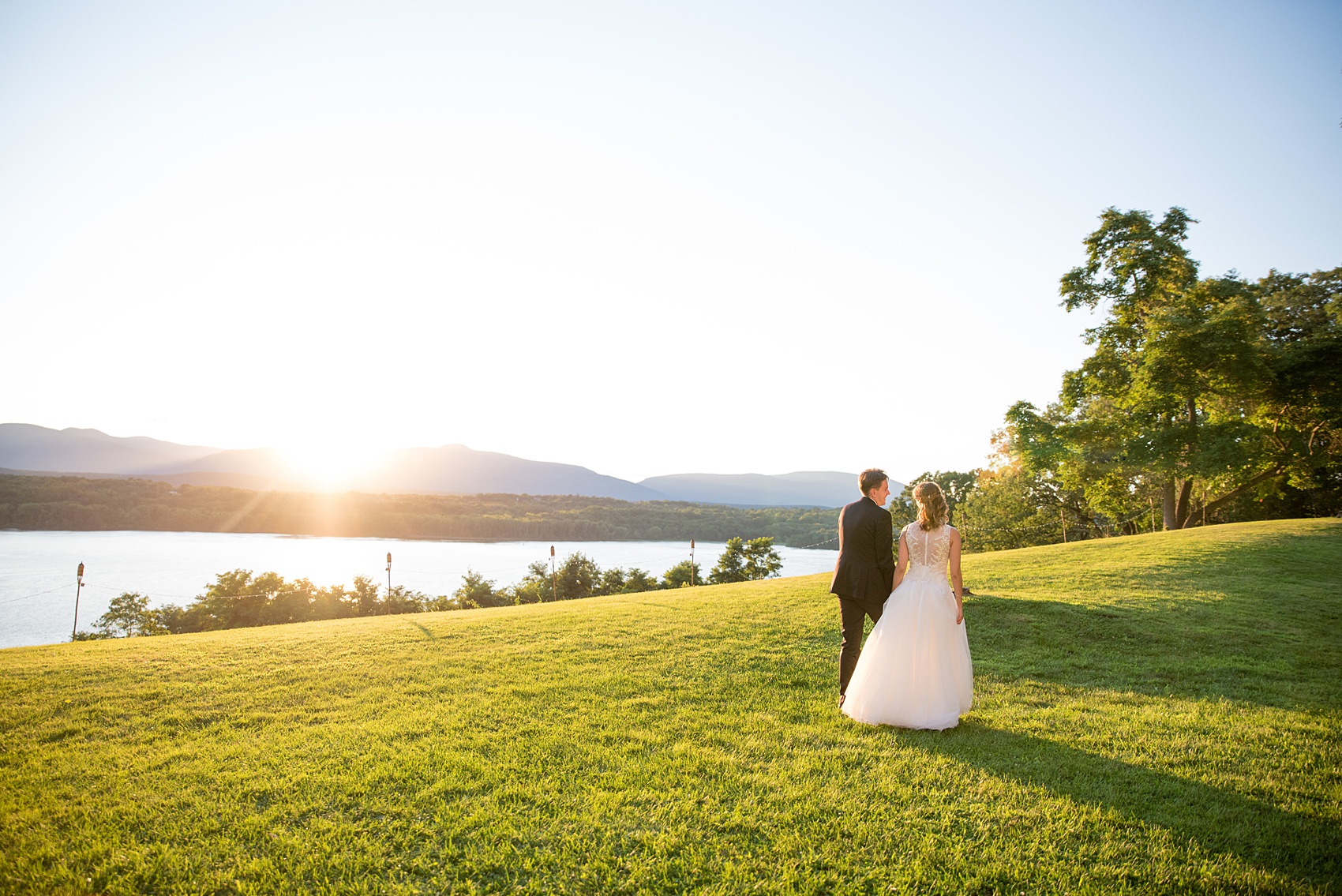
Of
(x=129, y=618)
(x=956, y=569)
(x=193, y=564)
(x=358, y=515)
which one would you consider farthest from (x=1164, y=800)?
(x=358, y=515)

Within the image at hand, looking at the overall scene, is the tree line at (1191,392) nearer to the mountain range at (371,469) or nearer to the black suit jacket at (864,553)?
the black suit jacket at (864,553)

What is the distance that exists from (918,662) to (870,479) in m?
1.86

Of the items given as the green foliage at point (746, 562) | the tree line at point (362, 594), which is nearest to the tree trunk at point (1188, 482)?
the tree line at point (362, 594)

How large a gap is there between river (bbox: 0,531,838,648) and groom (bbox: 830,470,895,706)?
26453 millimetres

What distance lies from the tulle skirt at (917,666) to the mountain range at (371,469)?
121267mm

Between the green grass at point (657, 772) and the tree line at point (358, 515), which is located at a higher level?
the green grass at point (657, 772)

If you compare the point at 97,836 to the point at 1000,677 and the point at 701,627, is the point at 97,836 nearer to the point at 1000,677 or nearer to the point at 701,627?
the point at 701,627

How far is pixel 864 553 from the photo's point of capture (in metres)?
6.06

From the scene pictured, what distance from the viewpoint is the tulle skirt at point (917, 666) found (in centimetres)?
548

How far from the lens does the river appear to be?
91.1 feet

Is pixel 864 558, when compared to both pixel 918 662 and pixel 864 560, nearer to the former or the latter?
pixel 864 560

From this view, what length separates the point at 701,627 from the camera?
34.9 ft

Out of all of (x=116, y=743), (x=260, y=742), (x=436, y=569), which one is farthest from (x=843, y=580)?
(x=436, y=569)

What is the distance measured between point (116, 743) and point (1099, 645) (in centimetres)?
1265
